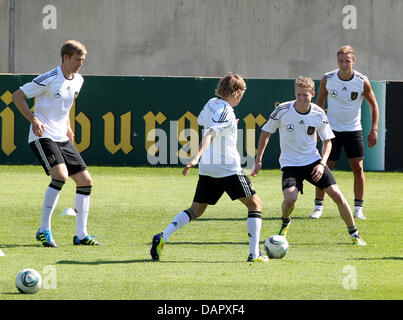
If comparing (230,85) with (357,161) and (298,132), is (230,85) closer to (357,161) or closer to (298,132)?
(298,132)

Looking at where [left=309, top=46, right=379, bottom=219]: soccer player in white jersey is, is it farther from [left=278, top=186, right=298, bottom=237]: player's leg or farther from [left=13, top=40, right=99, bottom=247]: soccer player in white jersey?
[left=13, top=40, right=99, bottom=247]: soccer player in white jersey

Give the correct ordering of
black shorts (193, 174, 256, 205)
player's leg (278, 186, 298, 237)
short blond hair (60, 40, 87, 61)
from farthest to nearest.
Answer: player's leg (278, 186, 298, 237) < short blond hair (60, 40, 87, 61) < black shorts (193, 174, 256, 205)

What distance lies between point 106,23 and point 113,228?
65.6 ft

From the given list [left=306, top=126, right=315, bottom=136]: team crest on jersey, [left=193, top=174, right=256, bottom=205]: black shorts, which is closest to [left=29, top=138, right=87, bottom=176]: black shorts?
[left=193, top=174, right=256, bottom=205]: black shorts

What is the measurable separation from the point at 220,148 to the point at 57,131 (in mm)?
2225

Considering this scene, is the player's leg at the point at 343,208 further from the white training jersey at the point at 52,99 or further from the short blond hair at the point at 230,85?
the white training jersey at the point at 52,99

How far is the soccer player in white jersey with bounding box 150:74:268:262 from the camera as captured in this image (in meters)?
8.73

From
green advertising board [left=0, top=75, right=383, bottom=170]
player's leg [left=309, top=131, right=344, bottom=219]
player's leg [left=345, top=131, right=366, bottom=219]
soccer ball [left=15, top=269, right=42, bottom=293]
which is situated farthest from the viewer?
green advertising board [left=0, top=75, right=383, bottom=170]

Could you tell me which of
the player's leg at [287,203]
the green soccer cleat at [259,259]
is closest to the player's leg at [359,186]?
the player's leg at [287,203]

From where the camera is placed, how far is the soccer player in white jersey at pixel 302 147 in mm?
10117

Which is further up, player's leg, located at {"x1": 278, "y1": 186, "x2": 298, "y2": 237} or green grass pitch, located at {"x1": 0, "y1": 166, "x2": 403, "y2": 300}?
player's leg, located at {"x1": 278, "y1": 186, "x2": 298, "y2": 237}

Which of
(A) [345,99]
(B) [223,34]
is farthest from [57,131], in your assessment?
(B) [223,34]

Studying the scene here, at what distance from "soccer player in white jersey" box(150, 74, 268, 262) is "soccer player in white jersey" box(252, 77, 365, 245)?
4.07ft

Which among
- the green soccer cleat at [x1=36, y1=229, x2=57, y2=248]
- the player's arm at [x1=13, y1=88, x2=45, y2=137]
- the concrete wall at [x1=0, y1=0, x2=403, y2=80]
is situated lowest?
the green soccer cleat at [x1=36, y1=229, x2=57, y2=248]
